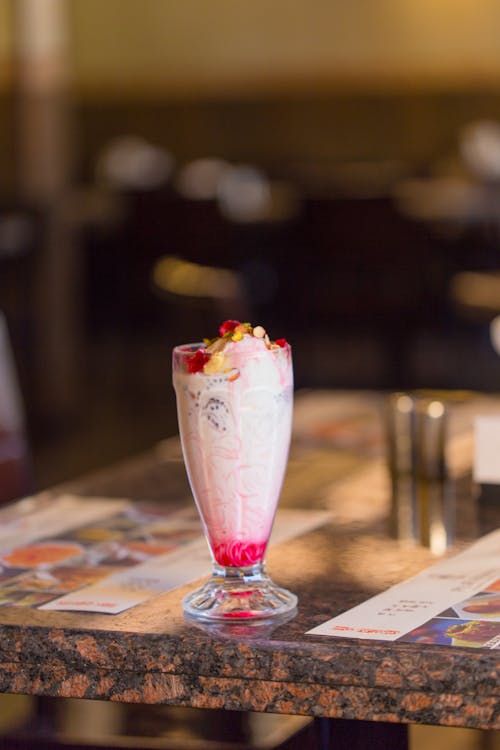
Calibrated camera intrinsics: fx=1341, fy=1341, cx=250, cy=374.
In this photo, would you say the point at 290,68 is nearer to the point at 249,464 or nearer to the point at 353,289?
the point at 353,289

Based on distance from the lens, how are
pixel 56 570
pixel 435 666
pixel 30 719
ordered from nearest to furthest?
pixel 435 666 → pixel 56 570 → pixel 30 719

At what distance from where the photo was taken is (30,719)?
1413 mm

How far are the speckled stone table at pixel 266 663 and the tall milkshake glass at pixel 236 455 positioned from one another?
0.11 feet

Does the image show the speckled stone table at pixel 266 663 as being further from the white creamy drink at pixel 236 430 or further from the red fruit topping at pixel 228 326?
the red fruit topping at pixel 228 326

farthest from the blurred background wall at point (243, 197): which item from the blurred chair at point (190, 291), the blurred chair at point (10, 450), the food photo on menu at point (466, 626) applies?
the food photo on menu at point (466, 626)

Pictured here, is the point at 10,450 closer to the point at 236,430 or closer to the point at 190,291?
the point at 190,291

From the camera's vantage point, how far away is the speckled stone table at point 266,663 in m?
0.95

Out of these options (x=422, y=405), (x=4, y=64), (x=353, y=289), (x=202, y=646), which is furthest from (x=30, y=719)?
(x=4, y=64)

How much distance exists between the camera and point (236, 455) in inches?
41.5

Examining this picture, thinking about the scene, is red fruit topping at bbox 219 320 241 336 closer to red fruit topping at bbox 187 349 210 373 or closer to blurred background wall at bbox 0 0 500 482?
red fruit topping at bbox 187 349 210 373

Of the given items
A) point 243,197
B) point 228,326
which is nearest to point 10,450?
point 228,326

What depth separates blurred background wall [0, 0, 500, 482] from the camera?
5.96 metres

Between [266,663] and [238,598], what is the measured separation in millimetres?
98

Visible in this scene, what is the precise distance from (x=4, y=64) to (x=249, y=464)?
945 cm
